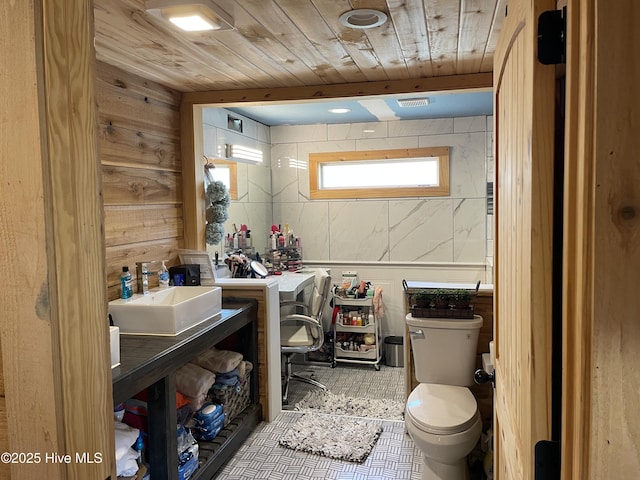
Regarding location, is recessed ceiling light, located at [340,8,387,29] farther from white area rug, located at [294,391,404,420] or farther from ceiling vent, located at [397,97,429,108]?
white area rug, located at [294,391,404,420]

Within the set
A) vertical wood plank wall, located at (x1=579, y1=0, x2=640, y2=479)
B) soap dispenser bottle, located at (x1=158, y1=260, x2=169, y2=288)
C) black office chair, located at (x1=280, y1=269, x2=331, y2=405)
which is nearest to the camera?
vertical wood plank wall, located at (x1=579, y1=0, x2=640, y2=479)

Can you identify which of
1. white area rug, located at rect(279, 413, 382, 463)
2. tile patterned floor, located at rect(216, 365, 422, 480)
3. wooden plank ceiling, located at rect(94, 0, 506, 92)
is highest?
wooden plank ceiling, located at rect(94, 0, 506, 92)

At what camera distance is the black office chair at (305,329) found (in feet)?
12.3

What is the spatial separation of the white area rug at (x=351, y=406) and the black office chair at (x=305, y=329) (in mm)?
182

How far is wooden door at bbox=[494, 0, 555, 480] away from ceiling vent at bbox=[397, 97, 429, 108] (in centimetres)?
243

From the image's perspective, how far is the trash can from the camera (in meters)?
4.71

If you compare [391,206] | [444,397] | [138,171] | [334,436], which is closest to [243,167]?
[391,206]

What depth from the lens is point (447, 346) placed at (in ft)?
9.18

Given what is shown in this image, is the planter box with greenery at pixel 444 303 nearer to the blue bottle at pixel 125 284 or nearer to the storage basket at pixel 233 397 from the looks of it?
the storage basket at pixel 233 397

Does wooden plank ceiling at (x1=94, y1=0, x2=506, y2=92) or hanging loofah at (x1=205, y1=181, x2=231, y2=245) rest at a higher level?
wooden plank ceiling at (x1=94, y1=0, x2=506, y2=92)

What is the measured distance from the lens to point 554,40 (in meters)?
0.86

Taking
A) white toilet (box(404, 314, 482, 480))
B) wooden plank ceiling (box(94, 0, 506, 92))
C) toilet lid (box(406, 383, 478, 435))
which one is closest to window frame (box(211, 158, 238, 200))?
wooden plank ceiling (box(94, 0, 506, 92))

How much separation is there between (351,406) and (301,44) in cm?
263

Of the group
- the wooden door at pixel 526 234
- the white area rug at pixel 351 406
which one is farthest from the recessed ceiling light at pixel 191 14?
the white area rug at pixel 351 406
